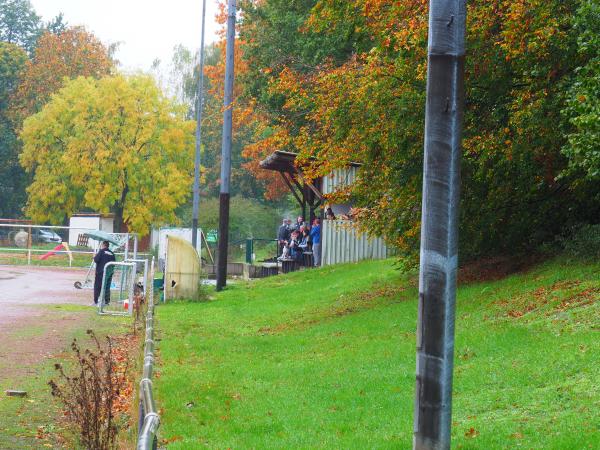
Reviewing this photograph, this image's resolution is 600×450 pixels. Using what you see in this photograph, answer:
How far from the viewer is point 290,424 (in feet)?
35.2

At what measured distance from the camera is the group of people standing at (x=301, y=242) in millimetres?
37219

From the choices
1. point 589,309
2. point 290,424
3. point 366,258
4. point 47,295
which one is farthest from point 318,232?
point 290,424

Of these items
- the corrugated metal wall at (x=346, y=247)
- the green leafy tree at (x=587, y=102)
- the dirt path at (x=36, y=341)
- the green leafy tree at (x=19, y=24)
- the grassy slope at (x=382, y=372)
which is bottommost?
the dirt path at (x=36, y=341)

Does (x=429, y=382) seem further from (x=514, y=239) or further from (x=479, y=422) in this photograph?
(x=514, y=239)

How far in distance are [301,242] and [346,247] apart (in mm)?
3944

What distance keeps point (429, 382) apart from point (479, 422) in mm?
3315

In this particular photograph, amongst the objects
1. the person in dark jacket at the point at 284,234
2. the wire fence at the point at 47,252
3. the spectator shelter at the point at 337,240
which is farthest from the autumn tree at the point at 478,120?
the wire fence at the point at 47,252

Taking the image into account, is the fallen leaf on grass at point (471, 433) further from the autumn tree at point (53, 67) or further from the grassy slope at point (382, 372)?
the autumn tree at point (53, 67)

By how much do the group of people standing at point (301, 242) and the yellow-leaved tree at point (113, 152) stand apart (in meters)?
23.8

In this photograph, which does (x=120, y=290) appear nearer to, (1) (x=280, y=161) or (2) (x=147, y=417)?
(1) (x=280, y=161)

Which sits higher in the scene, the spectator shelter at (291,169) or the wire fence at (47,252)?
the spectator shelter at (291,169)

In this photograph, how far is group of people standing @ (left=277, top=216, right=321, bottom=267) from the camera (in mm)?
37219

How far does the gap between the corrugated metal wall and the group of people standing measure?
0.45 m

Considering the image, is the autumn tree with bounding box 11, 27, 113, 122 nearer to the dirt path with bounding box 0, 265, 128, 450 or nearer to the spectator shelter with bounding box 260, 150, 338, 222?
the spectator shelter with bounding box 260, 150, 338, 222
